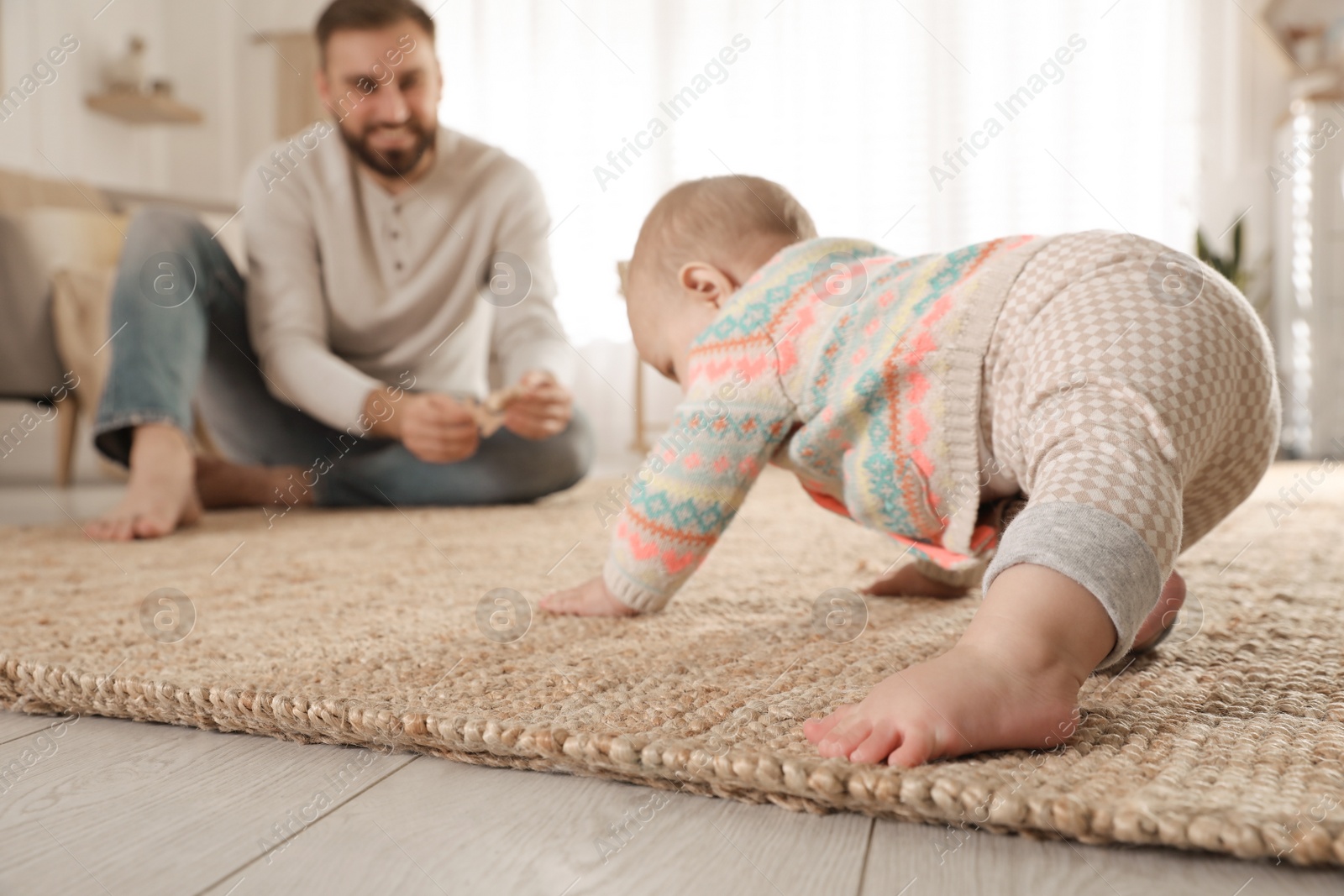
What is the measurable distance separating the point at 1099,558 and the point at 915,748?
108 millimetres

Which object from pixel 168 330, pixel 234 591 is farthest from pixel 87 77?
pixel 234 591

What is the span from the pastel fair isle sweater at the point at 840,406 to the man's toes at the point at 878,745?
22 cm

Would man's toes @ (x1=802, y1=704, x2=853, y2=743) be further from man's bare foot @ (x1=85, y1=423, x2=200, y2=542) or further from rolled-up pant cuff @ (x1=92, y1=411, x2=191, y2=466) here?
rolled-up pant cuff @ (x1=92, y1=411, x2=191, y2=466)

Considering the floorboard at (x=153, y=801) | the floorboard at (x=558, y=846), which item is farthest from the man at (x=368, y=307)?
the floorboard at (x=558, y=846)

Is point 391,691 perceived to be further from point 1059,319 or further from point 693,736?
point 1059,319

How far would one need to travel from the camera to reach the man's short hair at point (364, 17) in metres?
1.41

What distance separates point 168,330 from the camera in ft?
4.18

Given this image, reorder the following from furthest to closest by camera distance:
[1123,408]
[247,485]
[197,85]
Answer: [197,85], [247,485], [1123,408]

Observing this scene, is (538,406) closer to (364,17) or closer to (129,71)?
(364,17)

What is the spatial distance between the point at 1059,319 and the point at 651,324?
0.92ft

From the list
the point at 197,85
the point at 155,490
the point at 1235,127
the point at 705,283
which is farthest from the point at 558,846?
the point at 197,85

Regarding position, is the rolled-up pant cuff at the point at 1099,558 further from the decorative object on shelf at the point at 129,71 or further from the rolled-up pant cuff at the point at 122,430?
the decorative object on shelf at the point at 129,71

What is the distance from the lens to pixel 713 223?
0.66 metres

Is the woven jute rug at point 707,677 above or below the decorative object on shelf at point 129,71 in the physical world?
below
